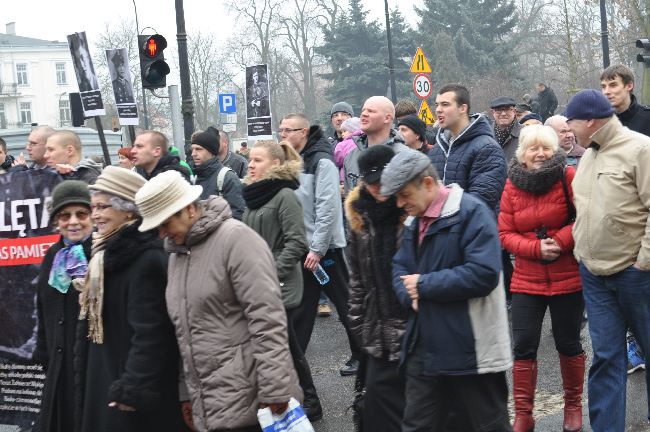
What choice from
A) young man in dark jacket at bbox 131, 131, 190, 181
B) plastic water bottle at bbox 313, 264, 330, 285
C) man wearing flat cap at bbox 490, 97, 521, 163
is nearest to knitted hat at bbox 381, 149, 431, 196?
plastic water bottle at bbox 313, 264, 330, 285

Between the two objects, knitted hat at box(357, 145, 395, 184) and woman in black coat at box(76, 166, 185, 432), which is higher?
knitted hat at box(357, 145, 395, 184)

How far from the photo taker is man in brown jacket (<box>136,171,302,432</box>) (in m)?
3.90

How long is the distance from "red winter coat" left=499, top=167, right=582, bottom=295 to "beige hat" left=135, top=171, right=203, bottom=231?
2.49 m

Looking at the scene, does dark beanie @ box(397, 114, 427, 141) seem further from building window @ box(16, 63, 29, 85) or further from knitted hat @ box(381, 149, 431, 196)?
building window @ box(16, 63, 29, 85)

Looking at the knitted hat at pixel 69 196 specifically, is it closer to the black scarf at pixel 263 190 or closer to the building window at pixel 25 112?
the black scarf at pixel 263 190

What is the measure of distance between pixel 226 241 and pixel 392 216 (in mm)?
1016

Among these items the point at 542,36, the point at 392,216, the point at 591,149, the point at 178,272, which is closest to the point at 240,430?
the point at 178,272

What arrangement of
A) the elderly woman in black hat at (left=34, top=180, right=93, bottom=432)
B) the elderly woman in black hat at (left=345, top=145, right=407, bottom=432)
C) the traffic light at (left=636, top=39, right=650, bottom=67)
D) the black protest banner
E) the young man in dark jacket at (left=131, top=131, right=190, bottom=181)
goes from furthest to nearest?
the traffic light at (left=636, top=39, right=650, bottom=67)
the young man in dark jacket at (left=131, top=131, right=190, bottom=181)
the black protest banner
the elderly woman in black hat at (left=345, top=145, right=407, bottom=432)
the elderly woman in black hat at (left=34, top=180, right=93, bottom=432)

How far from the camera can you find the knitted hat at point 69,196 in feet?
14.9

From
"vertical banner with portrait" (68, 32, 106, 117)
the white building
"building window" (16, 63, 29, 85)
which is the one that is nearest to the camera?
"vertical banner with portrait" (68, 32, 106, 117)

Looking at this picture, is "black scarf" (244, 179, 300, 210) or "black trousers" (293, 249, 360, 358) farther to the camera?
"black trousers" (293, 249, 360, 358)

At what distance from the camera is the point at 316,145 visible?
7.02m

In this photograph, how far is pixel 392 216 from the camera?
4621mm

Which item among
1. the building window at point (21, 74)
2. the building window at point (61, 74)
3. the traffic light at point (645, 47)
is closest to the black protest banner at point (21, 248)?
the traffic light at point (645, 47)
